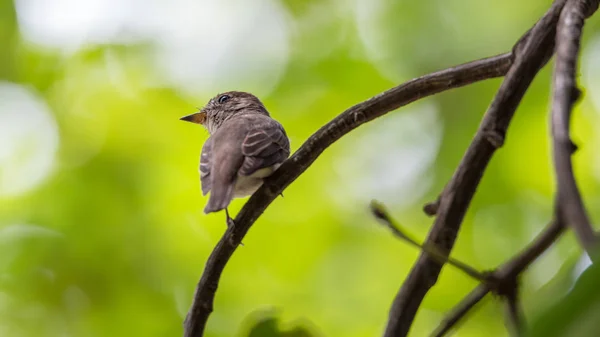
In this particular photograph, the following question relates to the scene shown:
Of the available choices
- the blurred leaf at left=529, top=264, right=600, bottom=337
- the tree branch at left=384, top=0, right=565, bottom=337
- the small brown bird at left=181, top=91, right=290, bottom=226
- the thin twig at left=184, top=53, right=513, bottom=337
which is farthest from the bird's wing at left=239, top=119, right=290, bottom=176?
the blurred leaf at left=529, top=264, right=600, bottom=337

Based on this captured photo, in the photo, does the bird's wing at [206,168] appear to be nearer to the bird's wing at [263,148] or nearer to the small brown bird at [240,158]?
the small brown bird at [240,158]

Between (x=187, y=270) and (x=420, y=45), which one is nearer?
(x=187, y=270)

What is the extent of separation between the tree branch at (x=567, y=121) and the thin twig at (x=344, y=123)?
1.65 feet

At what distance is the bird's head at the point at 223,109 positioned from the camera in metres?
Result: 5.24

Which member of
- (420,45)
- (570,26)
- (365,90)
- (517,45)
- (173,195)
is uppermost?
(420,45)

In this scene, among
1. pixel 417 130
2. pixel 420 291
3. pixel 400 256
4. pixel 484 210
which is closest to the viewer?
pixel 420 291

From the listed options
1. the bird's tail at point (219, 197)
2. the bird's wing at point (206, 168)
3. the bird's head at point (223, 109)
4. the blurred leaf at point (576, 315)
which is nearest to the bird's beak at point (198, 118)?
the bird's head at point (223, 109)

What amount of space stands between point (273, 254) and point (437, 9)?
105 inches

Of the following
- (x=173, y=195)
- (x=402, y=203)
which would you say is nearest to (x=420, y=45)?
(x=402, y=203)

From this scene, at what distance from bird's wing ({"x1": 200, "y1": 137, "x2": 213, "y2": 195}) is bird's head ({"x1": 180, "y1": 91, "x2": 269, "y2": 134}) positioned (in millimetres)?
1089

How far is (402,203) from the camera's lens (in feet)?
20.3

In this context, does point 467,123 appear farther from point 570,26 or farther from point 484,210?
point 570,26

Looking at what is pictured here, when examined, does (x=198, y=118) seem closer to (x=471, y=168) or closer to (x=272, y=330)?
(x=272, y=330)

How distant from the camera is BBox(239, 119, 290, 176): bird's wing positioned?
363 centimetres
